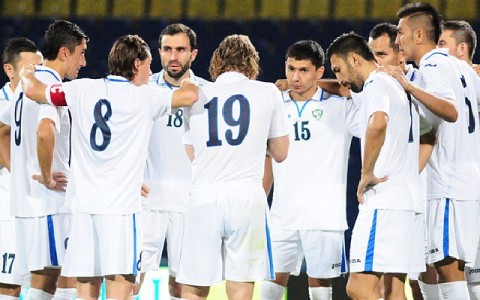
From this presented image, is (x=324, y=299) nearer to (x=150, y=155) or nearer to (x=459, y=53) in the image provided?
(x=150, y=155)

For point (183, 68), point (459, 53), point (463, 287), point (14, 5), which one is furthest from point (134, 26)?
point (463, 287)

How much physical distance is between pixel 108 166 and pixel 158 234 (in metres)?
1.13

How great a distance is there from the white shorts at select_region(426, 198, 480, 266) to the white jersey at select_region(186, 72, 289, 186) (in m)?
1.19

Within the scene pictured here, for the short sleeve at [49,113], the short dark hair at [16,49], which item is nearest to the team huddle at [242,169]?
the short sleeve at [49,113]

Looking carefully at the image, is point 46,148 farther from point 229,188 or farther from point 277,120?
point 277,120

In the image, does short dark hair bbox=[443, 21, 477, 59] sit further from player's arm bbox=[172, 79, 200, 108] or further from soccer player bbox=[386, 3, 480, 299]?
player's arm bbox=[172, 79, 200, 108]

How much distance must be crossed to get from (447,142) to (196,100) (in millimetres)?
1607

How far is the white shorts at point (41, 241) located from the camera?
5254 millimetres

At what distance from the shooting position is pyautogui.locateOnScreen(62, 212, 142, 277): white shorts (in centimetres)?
488

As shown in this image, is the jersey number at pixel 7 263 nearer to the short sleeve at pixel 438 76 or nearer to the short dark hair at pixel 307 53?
the short dark hair at pixel 307 53

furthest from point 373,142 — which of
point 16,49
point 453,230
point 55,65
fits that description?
point 16,49

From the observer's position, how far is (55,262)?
525cm

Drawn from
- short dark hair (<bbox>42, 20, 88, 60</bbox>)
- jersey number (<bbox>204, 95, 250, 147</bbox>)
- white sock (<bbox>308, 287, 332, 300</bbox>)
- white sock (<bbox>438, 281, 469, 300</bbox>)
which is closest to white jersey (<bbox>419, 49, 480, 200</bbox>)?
white sock (<bbox>438, 281, 469, 300</bbox>)

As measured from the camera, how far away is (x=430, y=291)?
5734mm
